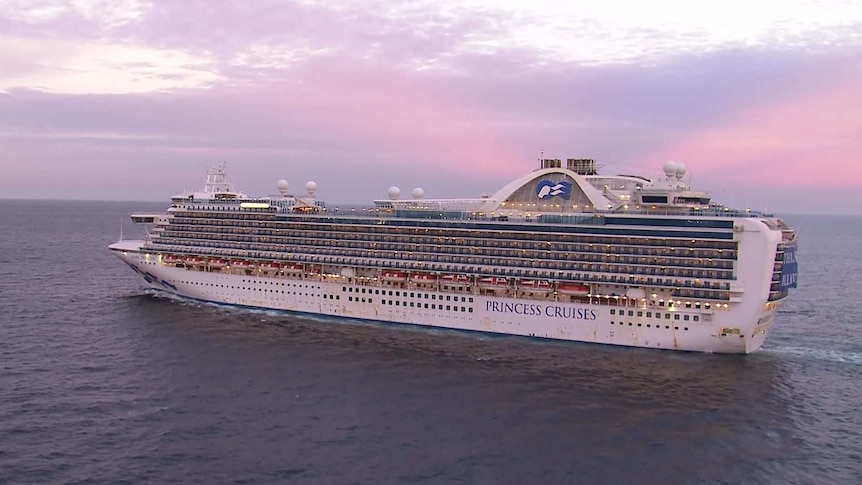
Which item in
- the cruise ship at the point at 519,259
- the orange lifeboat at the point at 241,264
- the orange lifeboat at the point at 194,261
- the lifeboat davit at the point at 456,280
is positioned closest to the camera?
the cruise ship at the point at 519,259

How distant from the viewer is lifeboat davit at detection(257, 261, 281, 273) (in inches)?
2483

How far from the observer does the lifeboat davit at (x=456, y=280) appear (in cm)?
5622

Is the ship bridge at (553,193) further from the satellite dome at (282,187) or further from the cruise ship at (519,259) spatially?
the satellite dome at (282,187)

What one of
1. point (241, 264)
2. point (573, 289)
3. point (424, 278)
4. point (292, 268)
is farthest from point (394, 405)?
point (241, 264)

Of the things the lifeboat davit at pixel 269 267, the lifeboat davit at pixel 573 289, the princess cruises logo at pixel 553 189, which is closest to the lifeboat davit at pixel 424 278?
the lifeboat davit at pixel 573 289

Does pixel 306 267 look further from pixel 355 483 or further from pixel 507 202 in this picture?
pixel 355 483

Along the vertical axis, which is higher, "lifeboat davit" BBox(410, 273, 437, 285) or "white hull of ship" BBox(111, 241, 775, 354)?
"lifeboat davit" BBox(410, 273, 437, 285)

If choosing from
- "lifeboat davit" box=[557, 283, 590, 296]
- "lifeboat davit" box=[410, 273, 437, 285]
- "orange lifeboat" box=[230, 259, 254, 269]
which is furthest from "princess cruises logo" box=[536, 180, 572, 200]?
"orange lifeboat" box=[230, 259, 254, 269]

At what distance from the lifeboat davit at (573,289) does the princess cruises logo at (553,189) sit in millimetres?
9597

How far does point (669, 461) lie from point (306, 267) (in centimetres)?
3831

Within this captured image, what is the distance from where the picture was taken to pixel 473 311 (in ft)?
181

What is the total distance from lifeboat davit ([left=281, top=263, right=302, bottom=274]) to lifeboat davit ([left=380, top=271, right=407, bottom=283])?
8721 millimetres

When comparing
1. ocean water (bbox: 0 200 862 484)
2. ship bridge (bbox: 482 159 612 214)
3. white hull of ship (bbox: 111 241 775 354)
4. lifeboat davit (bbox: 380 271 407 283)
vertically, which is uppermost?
ship bridge (bbox: 482 159 612 214)

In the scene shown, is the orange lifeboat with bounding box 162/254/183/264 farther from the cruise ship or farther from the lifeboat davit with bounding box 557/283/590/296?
the lifeboat davit with bounding box 557/283/590/296
